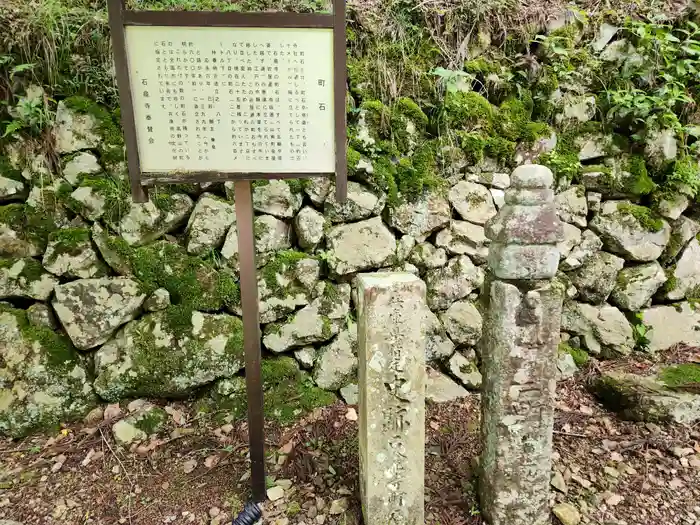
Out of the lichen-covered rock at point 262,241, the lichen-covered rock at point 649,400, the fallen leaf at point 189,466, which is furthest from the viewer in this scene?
the lichen-covered rock at point 262,241

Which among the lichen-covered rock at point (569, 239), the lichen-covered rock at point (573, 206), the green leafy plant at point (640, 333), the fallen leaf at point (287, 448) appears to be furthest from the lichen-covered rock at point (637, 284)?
the fallen leaf at point (287, 448)

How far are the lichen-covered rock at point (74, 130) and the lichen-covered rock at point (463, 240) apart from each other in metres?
2.95

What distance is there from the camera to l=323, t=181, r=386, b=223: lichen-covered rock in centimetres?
382

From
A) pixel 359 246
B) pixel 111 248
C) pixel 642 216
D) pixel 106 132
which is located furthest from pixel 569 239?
pixel 106 132

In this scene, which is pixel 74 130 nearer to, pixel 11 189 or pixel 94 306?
pixel 11 189

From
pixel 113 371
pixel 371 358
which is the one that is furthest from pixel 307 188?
pixel 113 371

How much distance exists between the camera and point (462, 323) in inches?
159

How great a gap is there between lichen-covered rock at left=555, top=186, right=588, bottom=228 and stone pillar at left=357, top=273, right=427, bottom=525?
8.23 feet

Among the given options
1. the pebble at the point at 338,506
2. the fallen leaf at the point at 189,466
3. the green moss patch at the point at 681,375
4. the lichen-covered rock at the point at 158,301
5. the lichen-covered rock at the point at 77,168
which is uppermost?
the lichen-covered rock at the point at 77,168

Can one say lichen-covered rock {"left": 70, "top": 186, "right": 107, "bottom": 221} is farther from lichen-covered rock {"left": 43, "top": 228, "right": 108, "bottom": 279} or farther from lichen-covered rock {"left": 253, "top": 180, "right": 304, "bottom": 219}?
lichen-covered rock {"left": 253, "top": 180, "right": 304, "bottom": 219}

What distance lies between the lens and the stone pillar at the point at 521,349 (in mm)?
2416

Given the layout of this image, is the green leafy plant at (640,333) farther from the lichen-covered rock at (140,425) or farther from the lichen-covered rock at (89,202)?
the lichen-covered rock at (89,202)

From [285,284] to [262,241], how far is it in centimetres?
40

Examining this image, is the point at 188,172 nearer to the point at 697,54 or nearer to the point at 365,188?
the point at 365,188
